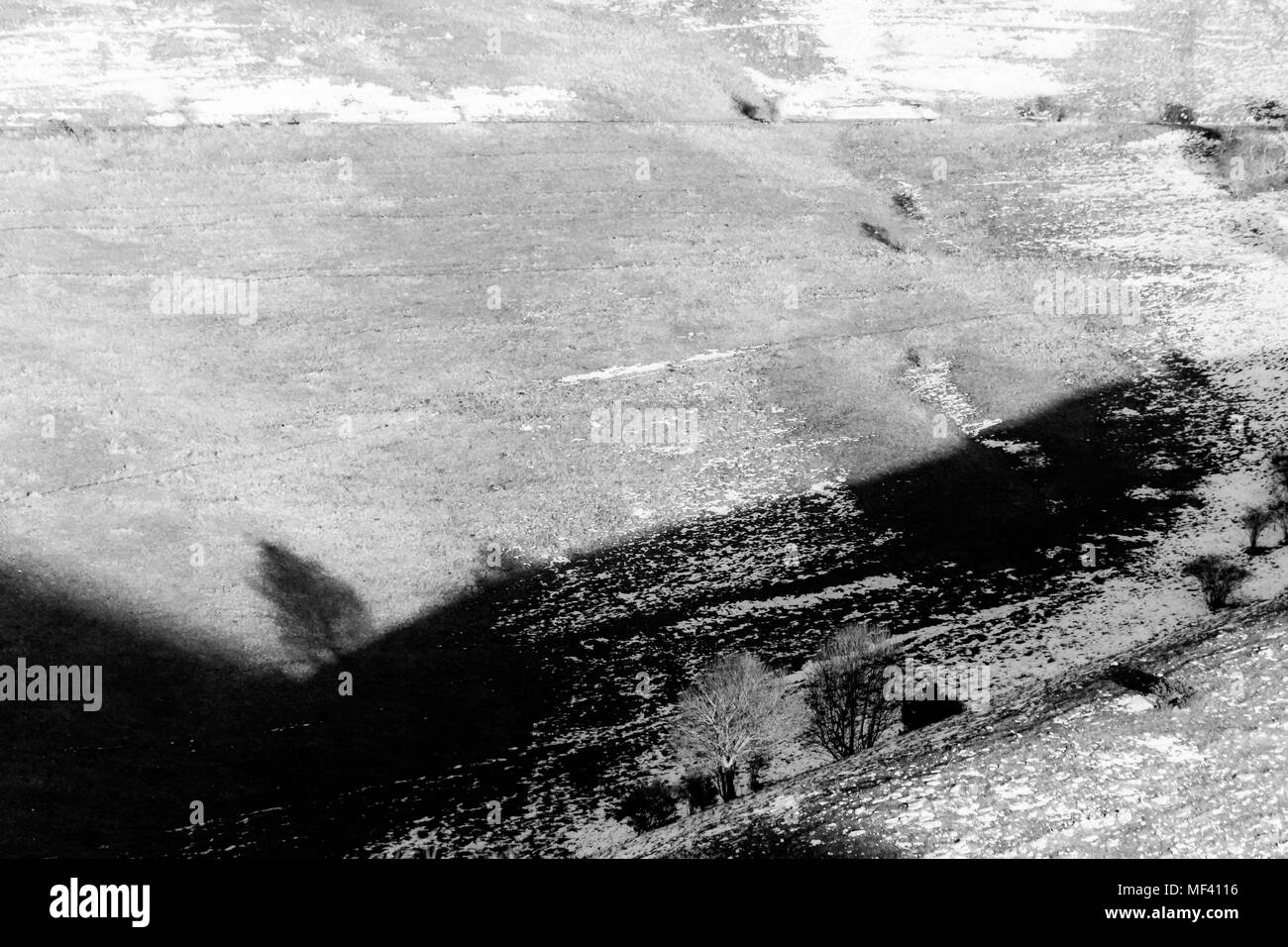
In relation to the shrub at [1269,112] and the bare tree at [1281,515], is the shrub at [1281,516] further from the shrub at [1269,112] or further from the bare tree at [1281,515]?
the shrub at [1269,112]

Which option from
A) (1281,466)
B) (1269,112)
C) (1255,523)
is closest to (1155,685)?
(1255,523)

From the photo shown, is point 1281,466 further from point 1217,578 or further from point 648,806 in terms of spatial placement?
point 648,806

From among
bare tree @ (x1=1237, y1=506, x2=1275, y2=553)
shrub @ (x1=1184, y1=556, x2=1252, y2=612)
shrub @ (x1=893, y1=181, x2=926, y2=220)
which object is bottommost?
shrub @ (x1=1184, y1=556, x2=1252, y2=612)

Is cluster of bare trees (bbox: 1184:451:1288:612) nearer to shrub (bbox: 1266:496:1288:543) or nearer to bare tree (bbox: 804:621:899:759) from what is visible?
shrub (bbox: 1266:496:1288:543)

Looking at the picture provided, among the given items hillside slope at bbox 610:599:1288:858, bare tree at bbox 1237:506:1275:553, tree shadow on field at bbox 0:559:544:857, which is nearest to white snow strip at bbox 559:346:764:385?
tree shadow on field at bbox 0:559:544:857

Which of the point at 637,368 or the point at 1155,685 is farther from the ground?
the point at 637,368

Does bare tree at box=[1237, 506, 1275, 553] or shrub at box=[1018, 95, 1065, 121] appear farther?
shrub at box=[1018, 95, 1065, 121]
